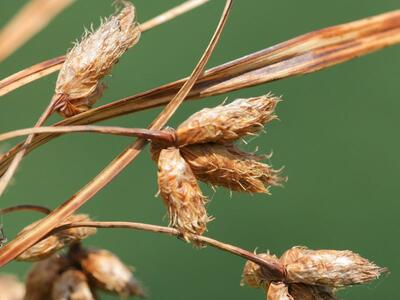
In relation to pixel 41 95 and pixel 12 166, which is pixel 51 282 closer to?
pixel 12 166

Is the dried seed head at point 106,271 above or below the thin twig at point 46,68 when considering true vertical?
below

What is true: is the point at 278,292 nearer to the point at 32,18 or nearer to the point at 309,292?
the point at 309,292

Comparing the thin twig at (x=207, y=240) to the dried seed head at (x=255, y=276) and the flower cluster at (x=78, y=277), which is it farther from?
the flower cluster at (x=78, y=277)

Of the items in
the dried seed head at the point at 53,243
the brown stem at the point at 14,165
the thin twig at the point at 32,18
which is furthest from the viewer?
the dried seed head at the point at 53,243

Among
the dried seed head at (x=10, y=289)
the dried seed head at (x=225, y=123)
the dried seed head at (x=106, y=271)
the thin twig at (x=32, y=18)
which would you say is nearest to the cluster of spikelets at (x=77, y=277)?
the dried seed head at (x=106, y=271)

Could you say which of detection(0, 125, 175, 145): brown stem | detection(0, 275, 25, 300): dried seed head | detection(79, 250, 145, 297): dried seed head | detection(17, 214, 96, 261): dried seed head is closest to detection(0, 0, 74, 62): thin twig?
detection(0, 125, 175, 145): brown stem

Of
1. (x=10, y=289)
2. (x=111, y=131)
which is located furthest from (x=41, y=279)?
(x=111, y=131)

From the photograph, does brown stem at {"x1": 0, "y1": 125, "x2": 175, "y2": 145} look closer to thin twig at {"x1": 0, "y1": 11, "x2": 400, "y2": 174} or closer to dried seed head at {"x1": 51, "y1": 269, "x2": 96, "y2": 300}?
thin twig at {"x1": 0, "y1": 11, "x2": 400, "y2": 174}
